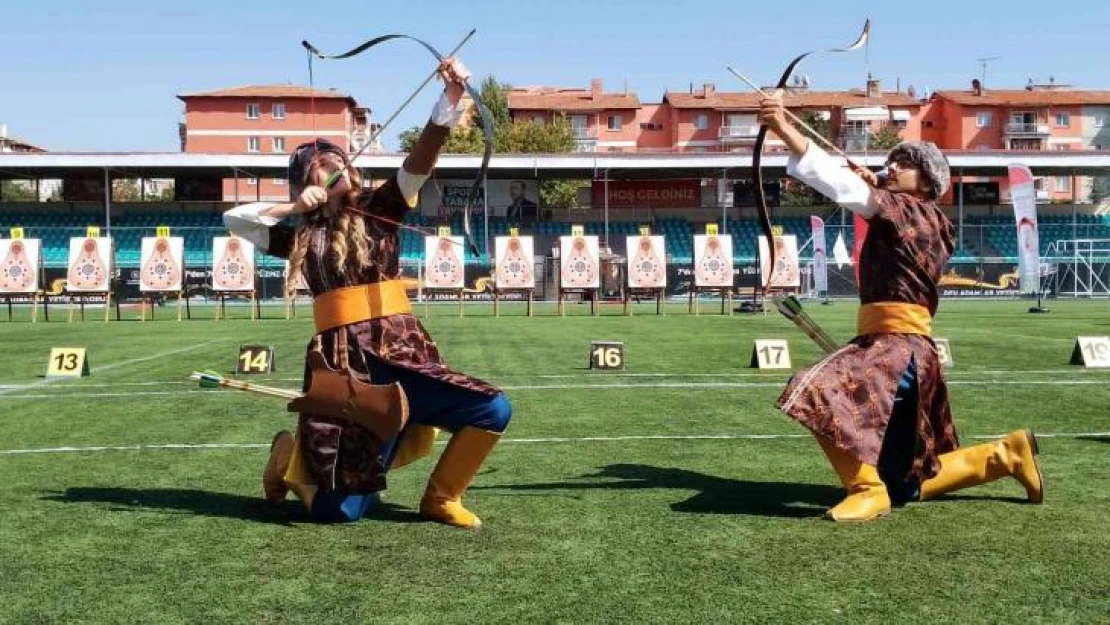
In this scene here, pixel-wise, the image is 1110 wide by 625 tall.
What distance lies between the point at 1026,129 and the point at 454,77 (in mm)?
90878

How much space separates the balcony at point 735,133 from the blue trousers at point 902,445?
3286 inches

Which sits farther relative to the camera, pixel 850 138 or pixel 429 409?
pixel 850 138

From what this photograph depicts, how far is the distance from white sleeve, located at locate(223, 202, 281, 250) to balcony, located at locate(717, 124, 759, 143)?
8399 centimetres

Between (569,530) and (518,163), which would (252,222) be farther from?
(518,163)

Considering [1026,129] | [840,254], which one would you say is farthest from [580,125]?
[840,254]

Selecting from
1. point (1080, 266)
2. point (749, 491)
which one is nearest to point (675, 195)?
point (1080, 266)

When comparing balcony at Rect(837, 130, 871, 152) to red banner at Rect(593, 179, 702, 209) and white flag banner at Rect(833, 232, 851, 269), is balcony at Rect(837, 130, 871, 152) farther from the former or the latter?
white flag banner at Rect(833, 232, 851, 269)

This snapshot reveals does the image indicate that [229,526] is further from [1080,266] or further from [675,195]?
[675,195]

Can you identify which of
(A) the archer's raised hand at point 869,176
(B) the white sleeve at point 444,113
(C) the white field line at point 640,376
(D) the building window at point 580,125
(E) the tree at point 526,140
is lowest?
(C) the white field line at point 640,376

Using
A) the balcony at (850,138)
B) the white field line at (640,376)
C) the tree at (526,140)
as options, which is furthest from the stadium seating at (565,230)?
the white field line at (640,376)

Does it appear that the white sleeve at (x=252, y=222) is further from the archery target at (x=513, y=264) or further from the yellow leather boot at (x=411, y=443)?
the archery target at (x=513, y=264)

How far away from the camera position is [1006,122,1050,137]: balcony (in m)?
86.8

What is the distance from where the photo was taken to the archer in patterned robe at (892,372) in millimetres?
5199

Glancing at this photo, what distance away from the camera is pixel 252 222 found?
5.37 m
